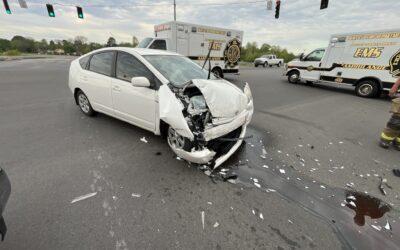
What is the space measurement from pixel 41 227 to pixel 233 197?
2.22m

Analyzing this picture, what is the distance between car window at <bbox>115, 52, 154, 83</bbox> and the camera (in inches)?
154

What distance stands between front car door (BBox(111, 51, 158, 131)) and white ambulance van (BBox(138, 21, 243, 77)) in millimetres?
7766

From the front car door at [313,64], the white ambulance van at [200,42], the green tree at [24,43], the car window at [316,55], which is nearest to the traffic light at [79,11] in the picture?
the white ambulance van at [200,42]

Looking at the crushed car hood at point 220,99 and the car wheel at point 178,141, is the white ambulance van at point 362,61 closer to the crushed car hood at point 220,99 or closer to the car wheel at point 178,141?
the crushed car hood at point 220,99

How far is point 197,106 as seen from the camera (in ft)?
10.8

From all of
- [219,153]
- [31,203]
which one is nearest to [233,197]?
[219,153]

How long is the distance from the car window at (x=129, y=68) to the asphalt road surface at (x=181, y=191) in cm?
126

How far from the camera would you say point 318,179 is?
3332 mm

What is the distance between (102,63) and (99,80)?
0.41m

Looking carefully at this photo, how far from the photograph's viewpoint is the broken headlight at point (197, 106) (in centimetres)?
315

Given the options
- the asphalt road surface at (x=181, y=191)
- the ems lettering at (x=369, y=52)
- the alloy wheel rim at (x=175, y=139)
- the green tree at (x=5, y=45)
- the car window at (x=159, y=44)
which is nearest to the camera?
the asphalt road surface at (x=181, y=191)

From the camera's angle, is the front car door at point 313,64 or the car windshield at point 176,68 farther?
the front car door at point 313,64

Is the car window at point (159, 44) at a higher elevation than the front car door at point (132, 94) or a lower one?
higher

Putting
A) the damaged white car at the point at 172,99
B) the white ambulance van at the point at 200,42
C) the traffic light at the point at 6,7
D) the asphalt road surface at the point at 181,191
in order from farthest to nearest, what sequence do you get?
the traffic light at the point at 6,7
the white ambulance van at the point at 200,42
the damaged white car at the point at 172,99
the asphalt road surface at the point at 181,191
